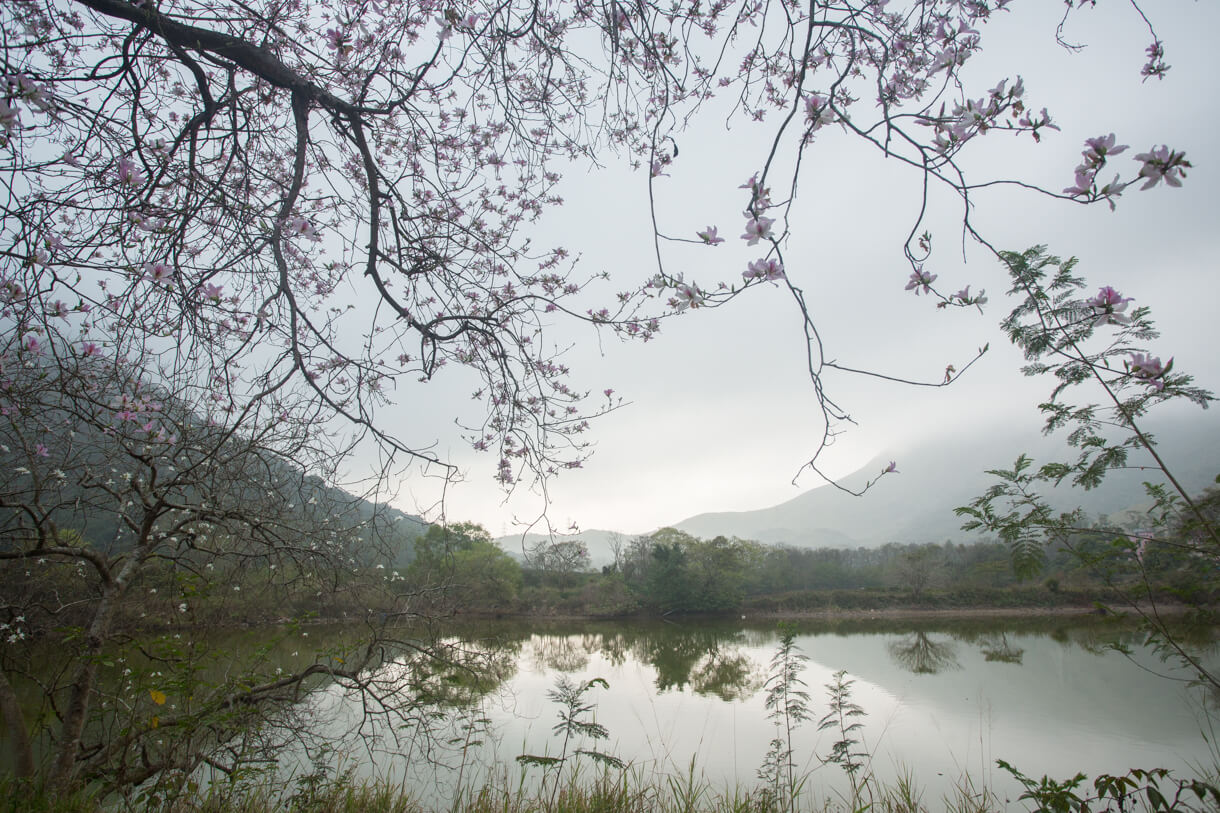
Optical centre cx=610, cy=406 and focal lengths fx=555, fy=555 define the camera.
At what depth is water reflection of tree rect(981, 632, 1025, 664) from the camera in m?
12.9

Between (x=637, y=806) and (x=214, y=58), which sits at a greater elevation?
(x=214, y=58)

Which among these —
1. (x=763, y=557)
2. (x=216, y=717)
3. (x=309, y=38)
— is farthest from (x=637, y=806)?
(x=763, y=557)

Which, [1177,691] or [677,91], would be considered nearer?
[677,91]

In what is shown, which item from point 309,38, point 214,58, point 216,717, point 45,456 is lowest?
point 216,717

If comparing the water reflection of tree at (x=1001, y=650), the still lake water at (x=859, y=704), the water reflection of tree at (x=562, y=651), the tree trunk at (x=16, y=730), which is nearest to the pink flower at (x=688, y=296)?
the still lake water at (x=859, y=704)

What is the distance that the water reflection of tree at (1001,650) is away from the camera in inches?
508

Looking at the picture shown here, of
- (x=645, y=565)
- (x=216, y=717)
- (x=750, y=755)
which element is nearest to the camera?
(x=216, y=717)

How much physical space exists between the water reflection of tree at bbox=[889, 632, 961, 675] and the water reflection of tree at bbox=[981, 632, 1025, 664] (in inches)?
30.4

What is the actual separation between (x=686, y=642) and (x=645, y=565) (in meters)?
10.3

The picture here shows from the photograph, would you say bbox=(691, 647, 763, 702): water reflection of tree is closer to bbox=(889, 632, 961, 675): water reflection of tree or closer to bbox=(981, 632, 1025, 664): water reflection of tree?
bbox=(889, 632, 961, 675): water reflection of tree

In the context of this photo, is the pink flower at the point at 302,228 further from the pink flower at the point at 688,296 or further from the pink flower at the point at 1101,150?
the pink flower at the point at 1101,150

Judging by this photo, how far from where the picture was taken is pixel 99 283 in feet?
7.33

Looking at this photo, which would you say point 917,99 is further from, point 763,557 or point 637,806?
point 763,557

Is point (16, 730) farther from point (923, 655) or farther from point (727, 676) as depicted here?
point (923, 655)
